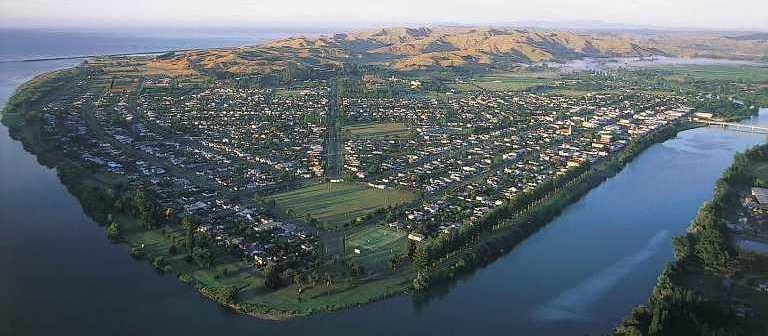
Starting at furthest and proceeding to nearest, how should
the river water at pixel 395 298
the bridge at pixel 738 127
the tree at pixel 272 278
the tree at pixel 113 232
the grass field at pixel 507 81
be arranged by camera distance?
the grass field at pixel 507 81
the bridge at pixel 738 127
the tree at pixel 113 232
the tree at pixel 272 278
the river water at pixel 395 298

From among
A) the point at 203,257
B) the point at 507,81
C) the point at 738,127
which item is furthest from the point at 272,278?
the point at 507,81

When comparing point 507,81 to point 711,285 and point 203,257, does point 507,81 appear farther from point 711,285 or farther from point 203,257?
point 203,257

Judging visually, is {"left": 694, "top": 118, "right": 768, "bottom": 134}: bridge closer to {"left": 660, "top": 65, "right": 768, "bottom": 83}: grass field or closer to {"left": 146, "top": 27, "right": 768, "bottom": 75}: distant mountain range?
{"left": 660, "top": 65, "right": 768, "bottom": 83}: grass field

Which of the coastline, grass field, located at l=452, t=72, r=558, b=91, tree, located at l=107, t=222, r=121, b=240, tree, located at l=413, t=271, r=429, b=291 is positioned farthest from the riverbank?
grass field, located at l=452, t=72, r=558, b=91

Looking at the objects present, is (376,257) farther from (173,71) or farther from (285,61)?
(285,61)

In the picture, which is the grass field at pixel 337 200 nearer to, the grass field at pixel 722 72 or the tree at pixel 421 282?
the tree at pixel 421 282

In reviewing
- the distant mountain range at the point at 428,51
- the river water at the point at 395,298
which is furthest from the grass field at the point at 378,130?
the distant mountain range at the point at 428,51
